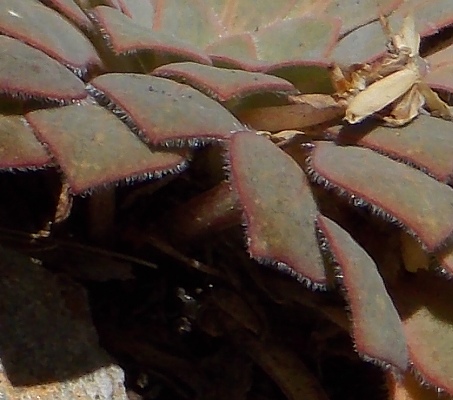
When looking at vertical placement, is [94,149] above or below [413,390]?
above

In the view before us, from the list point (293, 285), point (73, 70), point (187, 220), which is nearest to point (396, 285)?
point (293, 285)

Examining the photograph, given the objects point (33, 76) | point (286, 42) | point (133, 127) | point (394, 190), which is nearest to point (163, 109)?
point (133, 127)

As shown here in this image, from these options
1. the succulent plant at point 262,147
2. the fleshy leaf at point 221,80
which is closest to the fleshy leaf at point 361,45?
the succulent plant at point 262,147

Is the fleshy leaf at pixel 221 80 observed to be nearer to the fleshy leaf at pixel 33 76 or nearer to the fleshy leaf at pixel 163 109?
the fleshy leaf at pixel 163 109

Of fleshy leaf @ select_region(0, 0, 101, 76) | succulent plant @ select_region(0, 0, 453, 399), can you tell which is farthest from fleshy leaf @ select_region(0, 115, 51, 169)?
fleshy leaf @ select_region(0, 0, 101, 76)

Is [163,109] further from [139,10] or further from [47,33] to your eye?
[139,10]

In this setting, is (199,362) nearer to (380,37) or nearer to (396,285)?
(396,285)
